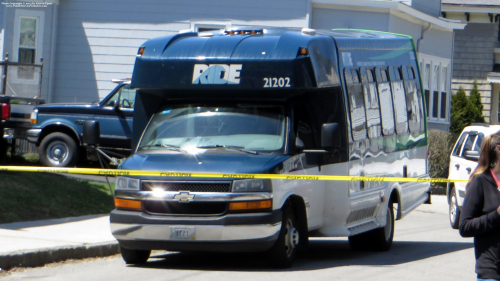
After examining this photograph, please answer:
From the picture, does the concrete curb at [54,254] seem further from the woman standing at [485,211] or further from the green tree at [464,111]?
the green tree at [464,111]

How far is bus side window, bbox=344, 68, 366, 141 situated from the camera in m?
9.98

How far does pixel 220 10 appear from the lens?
21.3m

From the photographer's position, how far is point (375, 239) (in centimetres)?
1130

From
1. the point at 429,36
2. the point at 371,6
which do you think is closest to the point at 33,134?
the point at 371,6

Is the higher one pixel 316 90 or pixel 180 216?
pixel 316 90

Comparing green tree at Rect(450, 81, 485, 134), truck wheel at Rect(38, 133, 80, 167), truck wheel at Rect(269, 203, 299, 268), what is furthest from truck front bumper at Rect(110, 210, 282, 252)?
green tree at Rect(450, 81, 485, 134)

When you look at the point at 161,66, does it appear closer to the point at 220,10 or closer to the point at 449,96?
the point at 220,10

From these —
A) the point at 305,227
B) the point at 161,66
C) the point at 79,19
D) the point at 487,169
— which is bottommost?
the point at 305,227

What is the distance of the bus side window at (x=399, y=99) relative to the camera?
11781mm

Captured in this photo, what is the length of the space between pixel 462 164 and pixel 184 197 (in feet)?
23.8

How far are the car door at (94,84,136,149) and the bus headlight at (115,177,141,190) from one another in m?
7.91

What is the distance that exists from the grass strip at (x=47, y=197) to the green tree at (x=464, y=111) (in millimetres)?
18546

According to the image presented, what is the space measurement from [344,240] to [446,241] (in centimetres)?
167

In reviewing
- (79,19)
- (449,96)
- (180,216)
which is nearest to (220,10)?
(79,19)
